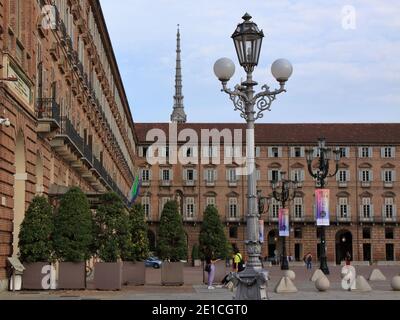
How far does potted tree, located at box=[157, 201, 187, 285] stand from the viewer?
103ft

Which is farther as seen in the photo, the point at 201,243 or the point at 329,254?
the point at 329,254

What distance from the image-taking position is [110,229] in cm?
2745

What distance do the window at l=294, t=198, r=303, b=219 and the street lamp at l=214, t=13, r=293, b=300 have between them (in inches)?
3420

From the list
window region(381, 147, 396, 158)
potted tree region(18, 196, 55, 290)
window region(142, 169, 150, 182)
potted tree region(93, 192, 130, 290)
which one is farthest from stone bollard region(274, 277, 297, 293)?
window region(381, 147, 396, 158)

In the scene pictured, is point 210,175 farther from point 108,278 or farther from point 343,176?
point 108,278

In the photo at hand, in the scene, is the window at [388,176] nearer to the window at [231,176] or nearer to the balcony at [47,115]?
the window at [231,176]

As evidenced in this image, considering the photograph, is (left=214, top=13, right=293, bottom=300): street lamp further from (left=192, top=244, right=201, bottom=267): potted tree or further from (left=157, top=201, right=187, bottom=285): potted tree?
(left=192, top=244, right=201, bottom=267): potted tree

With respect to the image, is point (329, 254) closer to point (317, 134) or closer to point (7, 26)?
point (317, 134)

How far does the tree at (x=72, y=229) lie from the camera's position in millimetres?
25547

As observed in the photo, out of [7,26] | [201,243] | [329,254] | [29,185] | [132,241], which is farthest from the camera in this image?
[329,254]
